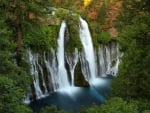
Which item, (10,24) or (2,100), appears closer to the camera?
(2,100)

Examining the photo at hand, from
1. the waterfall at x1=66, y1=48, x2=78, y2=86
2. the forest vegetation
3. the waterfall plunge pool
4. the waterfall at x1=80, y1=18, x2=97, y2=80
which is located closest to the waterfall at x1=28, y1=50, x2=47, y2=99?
the waterfall plunge pool

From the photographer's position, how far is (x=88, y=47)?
29688mm

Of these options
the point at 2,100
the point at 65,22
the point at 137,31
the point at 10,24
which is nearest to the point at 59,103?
the point at 65,22

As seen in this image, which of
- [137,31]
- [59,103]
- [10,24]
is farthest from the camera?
[59,103]

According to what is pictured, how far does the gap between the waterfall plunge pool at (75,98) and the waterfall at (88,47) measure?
4.90ft

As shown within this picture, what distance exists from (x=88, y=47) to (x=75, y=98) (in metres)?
6.09

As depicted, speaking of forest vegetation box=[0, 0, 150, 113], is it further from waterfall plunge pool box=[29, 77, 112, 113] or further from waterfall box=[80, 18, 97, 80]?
Answer: waterfall box=[80, 18, 97, 80]

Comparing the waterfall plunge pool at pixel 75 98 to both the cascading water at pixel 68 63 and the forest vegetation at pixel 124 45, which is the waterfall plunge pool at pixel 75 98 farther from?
the forest vegetation at pixel 124 45

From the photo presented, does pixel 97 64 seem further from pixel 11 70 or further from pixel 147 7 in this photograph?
pixel 11 70

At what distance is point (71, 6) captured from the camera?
3494 centimetres

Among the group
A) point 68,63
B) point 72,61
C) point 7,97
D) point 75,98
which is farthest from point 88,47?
point 7,97

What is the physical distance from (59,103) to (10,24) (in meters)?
9.71

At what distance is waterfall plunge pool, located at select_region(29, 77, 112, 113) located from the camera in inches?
922

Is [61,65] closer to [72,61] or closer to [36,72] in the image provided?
[72,61]
